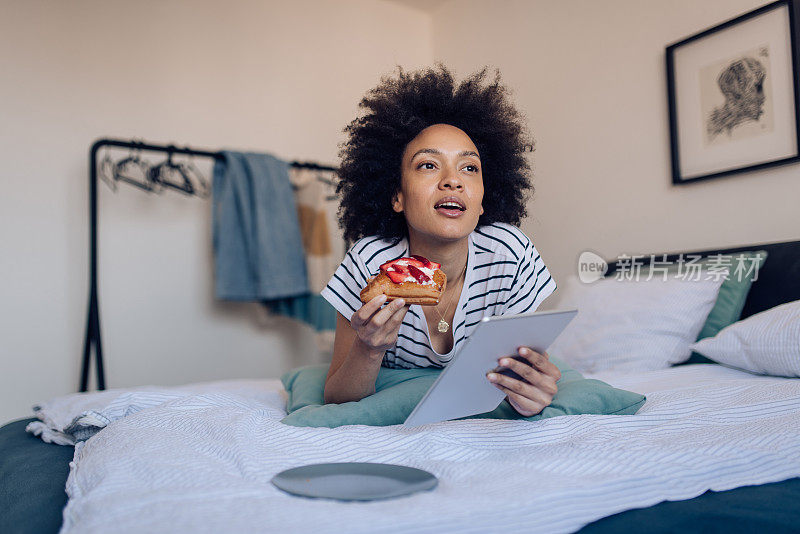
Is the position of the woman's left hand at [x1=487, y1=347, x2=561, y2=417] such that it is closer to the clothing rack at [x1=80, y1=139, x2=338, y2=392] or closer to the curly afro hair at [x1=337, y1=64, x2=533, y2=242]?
the curly afro hair at [x1=337, y1=64, x2=533, y2=242]

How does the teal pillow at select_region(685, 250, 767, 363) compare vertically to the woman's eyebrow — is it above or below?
below

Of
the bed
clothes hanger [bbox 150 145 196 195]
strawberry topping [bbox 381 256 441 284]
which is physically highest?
clothes hanger [bbox 150 145 196 195]

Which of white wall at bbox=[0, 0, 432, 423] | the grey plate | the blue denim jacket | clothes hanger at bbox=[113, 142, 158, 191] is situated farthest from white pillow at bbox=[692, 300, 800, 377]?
clothes hanger at bbox=[113, 142, 158, 191]

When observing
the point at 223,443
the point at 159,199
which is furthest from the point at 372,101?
the point at 159,199

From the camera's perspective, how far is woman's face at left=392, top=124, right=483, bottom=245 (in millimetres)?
1349

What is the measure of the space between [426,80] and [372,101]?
0.50ft

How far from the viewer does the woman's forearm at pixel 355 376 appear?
126 cm

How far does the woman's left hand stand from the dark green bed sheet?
1.04 feet

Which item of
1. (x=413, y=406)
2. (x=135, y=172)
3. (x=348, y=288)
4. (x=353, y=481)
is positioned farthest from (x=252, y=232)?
(x=353, y=481)

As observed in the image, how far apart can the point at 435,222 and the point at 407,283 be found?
0.22 m

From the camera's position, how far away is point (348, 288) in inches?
57.9

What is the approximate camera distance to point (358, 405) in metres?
1.25

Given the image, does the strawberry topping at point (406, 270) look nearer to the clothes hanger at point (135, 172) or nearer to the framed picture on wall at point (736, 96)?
the framed picture on wall at point (736, 96)

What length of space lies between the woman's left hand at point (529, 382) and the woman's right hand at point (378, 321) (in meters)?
0.21
